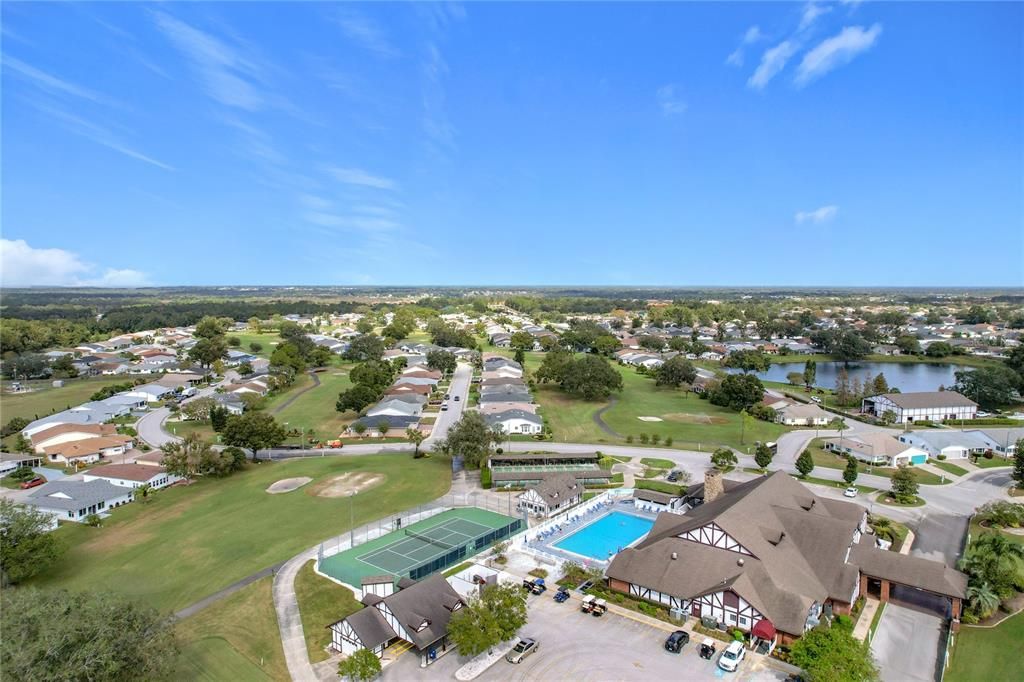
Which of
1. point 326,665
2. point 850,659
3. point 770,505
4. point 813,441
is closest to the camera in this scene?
point 850,659

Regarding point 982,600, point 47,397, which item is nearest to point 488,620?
point 982,600

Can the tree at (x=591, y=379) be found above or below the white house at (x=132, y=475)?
above

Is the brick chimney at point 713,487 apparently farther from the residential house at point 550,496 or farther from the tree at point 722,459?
the tree at point 722,459

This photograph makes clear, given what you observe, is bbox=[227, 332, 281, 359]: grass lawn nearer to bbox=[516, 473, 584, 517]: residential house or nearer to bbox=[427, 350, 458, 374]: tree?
bbox=[427, 350, 458, 374]: tree

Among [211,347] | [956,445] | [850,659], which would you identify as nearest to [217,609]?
[850,659]

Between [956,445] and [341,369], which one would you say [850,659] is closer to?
[956,445]

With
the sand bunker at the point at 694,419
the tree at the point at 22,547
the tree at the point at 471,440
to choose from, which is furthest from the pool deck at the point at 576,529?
the sand bunker at the point at 694,419

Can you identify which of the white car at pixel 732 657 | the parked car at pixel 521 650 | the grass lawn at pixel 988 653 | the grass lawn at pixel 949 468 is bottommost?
the grass lawn at pixel 949 468
